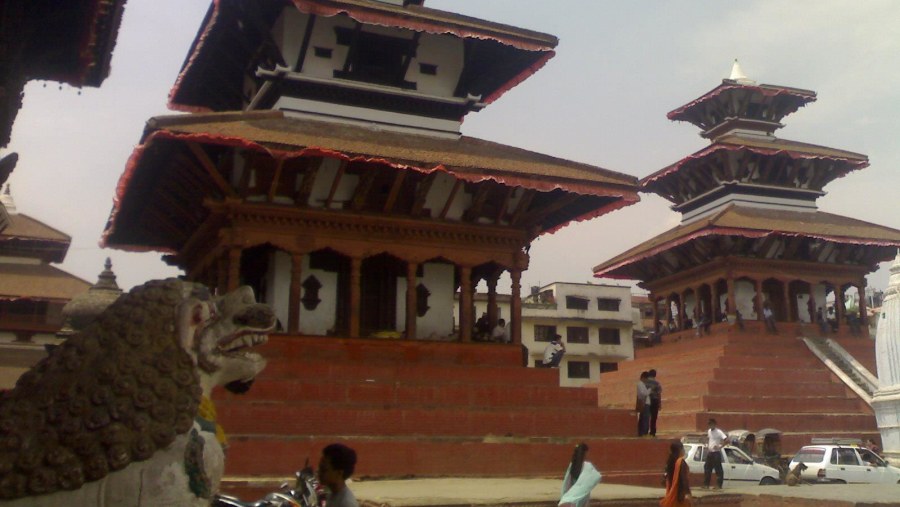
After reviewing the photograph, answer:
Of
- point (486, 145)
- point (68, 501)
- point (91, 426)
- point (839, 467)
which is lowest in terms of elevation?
point (839, 467)

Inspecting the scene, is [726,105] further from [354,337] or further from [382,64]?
[354,337]

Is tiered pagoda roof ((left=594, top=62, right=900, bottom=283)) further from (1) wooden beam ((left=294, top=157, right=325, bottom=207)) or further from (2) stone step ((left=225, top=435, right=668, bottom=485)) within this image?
(1) wooden beam ((left=294, top=157, right=325, bottom=207))

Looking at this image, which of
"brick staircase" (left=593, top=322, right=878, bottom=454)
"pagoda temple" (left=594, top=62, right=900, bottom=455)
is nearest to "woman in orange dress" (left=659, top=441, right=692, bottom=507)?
"pagoda temple" (left=594, top=62, right=900, bottom=455)

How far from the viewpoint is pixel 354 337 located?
1328cm

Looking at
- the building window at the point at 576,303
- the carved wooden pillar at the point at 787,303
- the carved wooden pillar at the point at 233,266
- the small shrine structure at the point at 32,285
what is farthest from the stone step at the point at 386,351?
the building window at the point at 576,303

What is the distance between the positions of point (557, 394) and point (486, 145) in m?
5.29

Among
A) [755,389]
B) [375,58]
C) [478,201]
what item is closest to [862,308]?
[755,389]

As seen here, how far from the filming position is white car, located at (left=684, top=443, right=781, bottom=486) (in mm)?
14820

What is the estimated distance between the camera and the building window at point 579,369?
4884 cm

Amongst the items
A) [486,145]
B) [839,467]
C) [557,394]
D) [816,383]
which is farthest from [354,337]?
[816,383]

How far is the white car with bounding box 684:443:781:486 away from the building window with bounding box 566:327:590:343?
33.8 metres

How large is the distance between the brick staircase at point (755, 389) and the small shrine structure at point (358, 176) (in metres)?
6.95

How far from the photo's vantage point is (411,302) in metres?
13.8

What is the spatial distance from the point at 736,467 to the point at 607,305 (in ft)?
119
